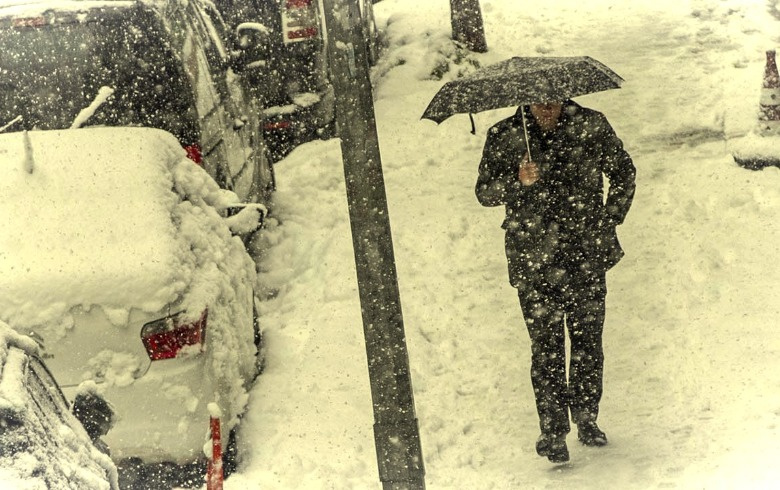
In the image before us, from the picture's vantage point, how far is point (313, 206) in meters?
8.72

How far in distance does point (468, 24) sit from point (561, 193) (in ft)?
23.0

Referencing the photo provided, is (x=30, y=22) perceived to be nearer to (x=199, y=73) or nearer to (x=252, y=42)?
(x=199, y=73)

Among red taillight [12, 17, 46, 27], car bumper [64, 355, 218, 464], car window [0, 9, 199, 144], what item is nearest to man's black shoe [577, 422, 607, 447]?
car bumper [64, 355, 218, 464]

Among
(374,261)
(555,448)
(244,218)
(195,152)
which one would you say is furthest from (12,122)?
(555,448)

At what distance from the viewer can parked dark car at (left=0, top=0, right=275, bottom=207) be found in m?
5.97

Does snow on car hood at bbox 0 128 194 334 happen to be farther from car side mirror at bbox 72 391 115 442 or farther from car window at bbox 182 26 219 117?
car window at bbox 182 26 219 117

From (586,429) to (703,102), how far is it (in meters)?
6.02

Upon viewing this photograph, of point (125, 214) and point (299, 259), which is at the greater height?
point (125, 214)

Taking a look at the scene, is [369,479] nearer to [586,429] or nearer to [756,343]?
[586,429]

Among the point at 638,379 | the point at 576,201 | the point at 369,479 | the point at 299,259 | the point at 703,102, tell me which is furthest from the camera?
the point at 703,102

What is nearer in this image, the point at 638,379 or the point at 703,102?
the point at 638,379

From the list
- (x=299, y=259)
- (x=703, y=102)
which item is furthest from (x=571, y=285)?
(x=703, y=102)

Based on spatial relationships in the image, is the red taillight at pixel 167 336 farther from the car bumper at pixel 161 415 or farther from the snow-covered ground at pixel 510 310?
the snow-covered ground at pixel 510 310

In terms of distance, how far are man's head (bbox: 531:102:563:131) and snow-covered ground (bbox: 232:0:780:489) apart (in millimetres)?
1693
